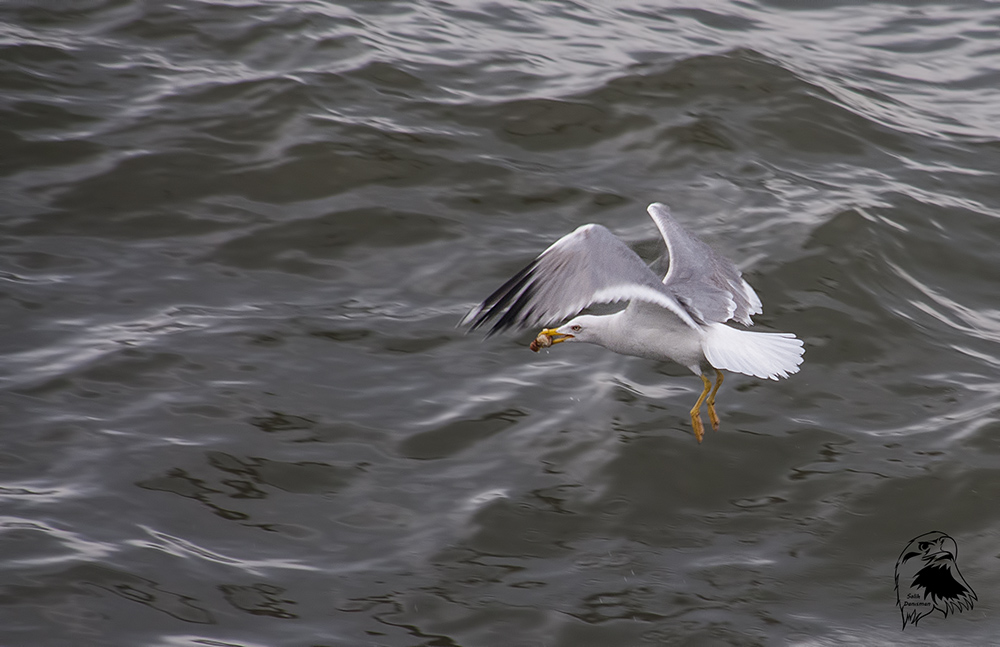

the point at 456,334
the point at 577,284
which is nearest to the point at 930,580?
the point at 577,284

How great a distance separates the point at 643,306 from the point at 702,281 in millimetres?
466

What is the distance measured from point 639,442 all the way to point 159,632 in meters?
2.88

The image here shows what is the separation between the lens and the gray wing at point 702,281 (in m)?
5.63

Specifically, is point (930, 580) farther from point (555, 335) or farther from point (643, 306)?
point (555, 335)

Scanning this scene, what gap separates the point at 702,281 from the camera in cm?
589

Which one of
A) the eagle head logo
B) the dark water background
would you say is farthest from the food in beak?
the eagle head logo

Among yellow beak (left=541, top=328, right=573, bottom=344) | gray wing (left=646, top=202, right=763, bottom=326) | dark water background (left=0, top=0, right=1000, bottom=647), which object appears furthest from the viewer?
yellow beak (left=541, top=328, right=573, bottom=344)

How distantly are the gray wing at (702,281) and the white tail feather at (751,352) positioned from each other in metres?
0.15

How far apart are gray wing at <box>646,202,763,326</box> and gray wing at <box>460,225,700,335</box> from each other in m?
0.39

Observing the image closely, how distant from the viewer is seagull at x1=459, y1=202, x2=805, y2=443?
16.6ft

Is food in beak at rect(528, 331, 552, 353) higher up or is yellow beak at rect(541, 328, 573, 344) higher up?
yellow beak at rect(541, 328, 573, 344)

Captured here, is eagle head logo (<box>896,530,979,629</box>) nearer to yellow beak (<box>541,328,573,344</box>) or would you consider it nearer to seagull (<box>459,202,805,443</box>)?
seagull (<box>459,202,805,443</box>)

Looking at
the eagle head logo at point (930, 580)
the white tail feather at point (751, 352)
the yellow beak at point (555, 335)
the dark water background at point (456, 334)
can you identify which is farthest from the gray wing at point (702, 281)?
the eagle head logo at point (930, 580)

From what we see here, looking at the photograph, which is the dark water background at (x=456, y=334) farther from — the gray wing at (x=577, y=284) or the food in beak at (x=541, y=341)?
the gray wing at (x=577, y=284)
